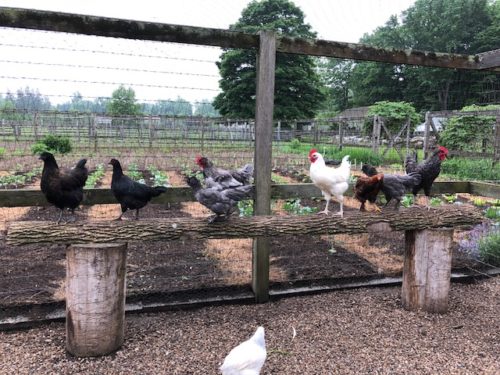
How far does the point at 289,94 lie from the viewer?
24438 millimetres

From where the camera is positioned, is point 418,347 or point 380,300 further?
point 380,300

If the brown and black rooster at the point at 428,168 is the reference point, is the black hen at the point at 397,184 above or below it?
below

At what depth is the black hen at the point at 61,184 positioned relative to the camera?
9.73 ft

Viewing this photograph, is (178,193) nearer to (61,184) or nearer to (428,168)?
(61,184)

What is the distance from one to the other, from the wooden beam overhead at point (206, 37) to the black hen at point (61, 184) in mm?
1024

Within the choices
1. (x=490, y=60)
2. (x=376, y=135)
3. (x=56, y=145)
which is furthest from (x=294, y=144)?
(x=490, y=60)

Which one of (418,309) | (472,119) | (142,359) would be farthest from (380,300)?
(472,119)

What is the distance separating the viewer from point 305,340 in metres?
2.98

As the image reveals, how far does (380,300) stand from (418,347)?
840mm

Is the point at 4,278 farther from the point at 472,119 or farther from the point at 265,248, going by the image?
the point at 472,119

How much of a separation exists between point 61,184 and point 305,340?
227 centimetres

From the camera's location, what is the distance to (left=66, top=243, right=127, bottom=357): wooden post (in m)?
2.67

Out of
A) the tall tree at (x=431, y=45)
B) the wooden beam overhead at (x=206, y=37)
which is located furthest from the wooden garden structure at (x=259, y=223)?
the tall tree at (x=431, y=45)

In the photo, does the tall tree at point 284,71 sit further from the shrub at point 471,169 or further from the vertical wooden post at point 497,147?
the vertical wooden post at point 497,147
